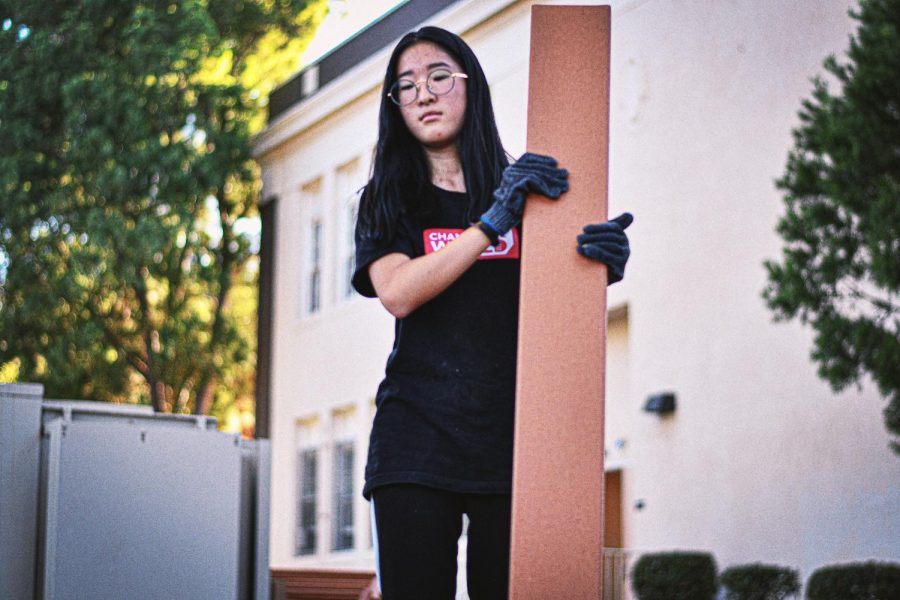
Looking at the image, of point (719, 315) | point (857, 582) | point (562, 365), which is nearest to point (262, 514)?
point (562, 365)

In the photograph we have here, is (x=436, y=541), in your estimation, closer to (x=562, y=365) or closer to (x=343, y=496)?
(x=562, y=365)

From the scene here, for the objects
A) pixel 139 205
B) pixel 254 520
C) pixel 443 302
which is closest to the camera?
pixel 443 302

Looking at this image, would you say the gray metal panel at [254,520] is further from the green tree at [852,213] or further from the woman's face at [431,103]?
the woman's face at [431,103]

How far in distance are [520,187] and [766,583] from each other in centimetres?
984

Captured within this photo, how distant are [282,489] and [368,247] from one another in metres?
18.9

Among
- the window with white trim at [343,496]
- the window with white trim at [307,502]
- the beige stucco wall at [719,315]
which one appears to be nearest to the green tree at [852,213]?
the beige stucco wall at [719,315]

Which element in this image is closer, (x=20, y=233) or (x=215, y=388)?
(x=20, y=233)

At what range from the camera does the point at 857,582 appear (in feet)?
34.5

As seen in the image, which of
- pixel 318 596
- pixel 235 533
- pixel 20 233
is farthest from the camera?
pixel 20 233

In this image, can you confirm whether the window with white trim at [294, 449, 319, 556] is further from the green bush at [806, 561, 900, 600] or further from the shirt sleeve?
the shirt sleeve

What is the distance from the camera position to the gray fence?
5832mm

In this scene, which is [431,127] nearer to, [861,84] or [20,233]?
[861,84]

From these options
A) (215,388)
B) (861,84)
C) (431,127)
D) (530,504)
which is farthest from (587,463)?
(215,388)

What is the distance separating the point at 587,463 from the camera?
8.82ft
